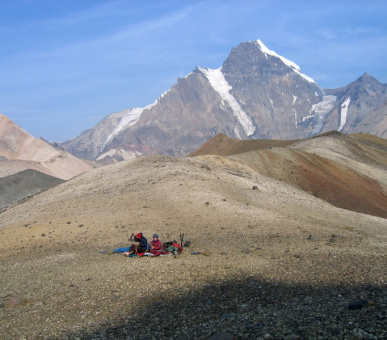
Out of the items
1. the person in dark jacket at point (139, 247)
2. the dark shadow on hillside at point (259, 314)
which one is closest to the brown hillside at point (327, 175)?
the person in dark jacket at point (139, 247)

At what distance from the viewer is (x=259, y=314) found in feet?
31.3

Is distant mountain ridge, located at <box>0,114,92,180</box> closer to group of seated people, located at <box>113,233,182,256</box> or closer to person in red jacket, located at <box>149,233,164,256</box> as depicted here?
group of seated people, located at <box>113,233,182,256</box>

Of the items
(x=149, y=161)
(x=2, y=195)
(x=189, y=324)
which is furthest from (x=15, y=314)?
(x=2, y=195)

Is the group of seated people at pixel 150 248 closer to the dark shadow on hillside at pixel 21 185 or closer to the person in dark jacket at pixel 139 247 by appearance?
the person in dark jacket at pixel 139 247

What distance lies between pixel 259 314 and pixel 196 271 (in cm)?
393

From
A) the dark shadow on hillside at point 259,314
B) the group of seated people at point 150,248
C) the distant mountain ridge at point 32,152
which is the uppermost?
the distant mountain ridge at point 32,152

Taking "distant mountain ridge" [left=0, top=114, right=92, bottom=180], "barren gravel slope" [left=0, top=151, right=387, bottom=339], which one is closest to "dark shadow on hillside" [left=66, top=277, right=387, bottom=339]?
"barren gravel slope" [left=0, top=151, right=387, bottom=339]

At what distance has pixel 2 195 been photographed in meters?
58.3

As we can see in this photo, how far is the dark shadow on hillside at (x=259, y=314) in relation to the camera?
8.32 meters

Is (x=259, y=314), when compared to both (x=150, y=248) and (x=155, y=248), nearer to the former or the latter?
(x=155, y=248)

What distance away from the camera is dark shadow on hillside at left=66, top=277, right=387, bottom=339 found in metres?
8.32

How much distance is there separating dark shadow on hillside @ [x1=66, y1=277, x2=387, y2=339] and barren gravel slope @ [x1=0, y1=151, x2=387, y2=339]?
0.03 meters

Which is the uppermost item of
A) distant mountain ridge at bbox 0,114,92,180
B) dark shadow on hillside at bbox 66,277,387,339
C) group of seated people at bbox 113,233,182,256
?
distant mountain ridge at bbox 0,114,92,180

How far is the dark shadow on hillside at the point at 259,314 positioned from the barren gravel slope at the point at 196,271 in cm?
3
